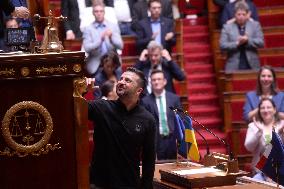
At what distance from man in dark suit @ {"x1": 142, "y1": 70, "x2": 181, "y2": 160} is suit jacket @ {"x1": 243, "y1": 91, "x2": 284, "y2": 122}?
63 centimetres

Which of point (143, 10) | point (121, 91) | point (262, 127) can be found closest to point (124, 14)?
point (143, 10)

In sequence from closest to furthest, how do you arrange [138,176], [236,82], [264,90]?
[138,176] → [264,90] → [236,82]

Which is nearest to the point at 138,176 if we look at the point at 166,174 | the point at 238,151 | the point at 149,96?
the point at 166,174

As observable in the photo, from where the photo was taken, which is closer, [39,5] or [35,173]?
[35,173]

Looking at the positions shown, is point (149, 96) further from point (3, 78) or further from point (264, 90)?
point (3, 78)

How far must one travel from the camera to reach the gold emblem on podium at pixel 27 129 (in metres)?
2.57

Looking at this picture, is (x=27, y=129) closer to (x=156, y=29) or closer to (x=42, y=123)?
(x=42, y=123)

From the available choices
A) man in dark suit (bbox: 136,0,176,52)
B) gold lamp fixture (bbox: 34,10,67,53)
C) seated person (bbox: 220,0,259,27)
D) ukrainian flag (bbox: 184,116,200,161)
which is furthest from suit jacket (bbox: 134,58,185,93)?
gold lamp fixture (bbox: 34,10,67,53)

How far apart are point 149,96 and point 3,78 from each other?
2.79m

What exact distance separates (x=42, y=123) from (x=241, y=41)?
392cm

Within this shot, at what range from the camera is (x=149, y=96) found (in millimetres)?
5285

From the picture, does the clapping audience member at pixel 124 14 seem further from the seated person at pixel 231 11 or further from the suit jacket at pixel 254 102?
the suit jacket at pixel 254 102

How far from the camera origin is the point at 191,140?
3668mm

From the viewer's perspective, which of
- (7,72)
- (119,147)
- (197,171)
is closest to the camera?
(7,72)
